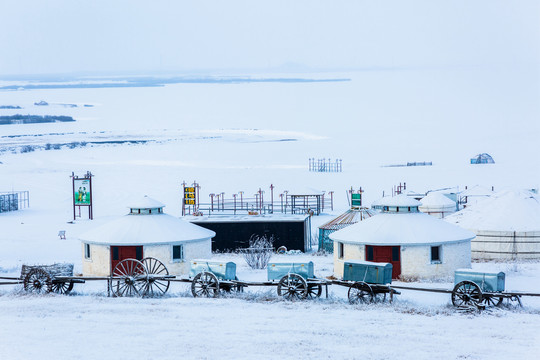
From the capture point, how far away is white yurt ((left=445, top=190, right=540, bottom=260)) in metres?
47.2

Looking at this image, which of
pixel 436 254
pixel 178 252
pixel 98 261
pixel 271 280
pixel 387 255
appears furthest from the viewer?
pixel 178 252

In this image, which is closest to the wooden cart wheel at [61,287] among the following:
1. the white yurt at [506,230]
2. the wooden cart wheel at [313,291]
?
the wooden cart wheel at [313,291]

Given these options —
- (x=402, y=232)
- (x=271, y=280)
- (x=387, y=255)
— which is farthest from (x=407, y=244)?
(x=271, y=280)

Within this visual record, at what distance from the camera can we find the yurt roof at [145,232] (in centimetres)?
4150

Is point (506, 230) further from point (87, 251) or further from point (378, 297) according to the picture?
point (87, 251)

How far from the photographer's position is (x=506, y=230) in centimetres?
4728

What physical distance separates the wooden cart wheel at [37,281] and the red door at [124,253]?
5.24 m

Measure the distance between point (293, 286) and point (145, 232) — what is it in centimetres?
1063

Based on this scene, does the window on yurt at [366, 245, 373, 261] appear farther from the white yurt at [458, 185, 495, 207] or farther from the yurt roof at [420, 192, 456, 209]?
the white yurt at [458, 185, 495, 207]

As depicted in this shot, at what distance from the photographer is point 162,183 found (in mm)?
101688

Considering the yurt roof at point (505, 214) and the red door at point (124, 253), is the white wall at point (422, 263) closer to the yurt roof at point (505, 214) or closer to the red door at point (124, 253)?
the yurt roof at point (505, 214)

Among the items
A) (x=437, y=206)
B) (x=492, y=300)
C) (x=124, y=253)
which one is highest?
(x=437, y=206)

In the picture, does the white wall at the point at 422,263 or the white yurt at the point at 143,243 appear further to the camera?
the white yurt at the point at 143,243

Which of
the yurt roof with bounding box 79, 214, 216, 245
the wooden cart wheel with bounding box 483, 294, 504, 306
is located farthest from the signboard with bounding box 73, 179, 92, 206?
the wooden cart wheel with bounding box 483, 294, 504, 306
